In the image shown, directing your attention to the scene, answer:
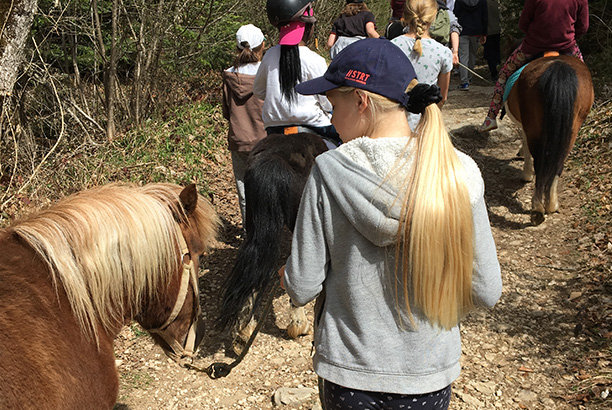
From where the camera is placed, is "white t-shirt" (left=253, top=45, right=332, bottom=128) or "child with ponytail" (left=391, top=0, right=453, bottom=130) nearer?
"white t-shirt" (left=253, top=45, right=332, bottom=128)

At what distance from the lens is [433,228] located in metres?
1.62

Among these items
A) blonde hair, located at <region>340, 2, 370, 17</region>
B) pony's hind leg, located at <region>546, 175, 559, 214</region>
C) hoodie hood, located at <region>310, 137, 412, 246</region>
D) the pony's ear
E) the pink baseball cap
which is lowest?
pony's hind leg, located at <region>546, 175, 559, 214</region>

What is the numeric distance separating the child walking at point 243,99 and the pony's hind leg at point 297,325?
144 cm

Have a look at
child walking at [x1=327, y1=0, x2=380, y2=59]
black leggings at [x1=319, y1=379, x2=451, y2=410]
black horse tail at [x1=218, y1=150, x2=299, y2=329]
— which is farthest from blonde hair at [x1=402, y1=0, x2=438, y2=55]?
black leggings at [x1=319, y1=379, x2=451, y2=410]

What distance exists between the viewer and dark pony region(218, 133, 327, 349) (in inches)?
153

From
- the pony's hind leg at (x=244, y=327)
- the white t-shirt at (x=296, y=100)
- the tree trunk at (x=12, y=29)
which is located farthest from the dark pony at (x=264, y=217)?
the tree trunk at (x=12, y=29)

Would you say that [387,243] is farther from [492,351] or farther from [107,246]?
[492,351]

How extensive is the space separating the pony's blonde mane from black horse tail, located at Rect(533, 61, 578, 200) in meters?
4.76

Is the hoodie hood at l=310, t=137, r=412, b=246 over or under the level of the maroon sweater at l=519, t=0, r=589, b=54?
under

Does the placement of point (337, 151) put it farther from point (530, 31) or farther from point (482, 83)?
point (482, 83)

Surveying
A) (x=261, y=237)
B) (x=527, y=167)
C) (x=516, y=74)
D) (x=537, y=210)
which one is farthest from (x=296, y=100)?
(x=527, y=167)

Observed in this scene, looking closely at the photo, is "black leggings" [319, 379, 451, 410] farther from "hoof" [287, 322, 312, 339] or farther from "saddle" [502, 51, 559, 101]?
"saddle" [502, 51, 559, 101]

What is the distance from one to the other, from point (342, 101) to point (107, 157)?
243 inches

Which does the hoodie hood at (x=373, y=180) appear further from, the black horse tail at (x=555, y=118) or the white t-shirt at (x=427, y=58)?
the black horse tail at (x=555, y=118)
